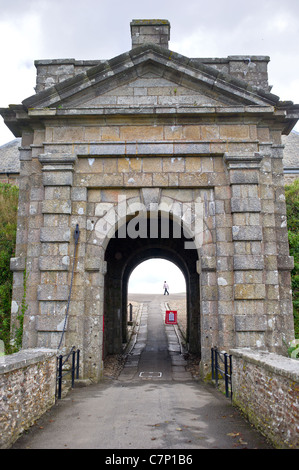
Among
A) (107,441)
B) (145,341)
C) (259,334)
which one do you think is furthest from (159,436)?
(145,341)

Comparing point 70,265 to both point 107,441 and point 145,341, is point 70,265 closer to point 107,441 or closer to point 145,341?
point 107,441

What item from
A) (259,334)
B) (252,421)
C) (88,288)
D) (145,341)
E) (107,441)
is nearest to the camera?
Result: (107,441)

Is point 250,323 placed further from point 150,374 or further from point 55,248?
point 55,248

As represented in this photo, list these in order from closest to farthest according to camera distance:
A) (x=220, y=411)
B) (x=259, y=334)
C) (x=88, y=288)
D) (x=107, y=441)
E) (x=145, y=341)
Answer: (x=107, y=441) → (x=220, y=411) → (x=259, y=334) → (x=88, y=288) → (x=145, y=341)

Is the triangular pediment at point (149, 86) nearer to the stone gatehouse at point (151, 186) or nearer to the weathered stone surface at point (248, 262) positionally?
the stone gatehouse at point (151, 186)

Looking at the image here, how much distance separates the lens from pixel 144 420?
5.22 m

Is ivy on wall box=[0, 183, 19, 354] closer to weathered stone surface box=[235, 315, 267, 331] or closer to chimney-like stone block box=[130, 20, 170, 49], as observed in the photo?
weathered stone surface box=[235, 315, 267, 331]

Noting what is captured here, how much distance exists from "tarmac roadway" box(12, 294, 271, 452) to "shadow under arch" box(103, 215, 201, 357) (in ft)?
11.5

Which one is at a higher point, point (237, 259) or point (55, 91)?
point (55, 91)

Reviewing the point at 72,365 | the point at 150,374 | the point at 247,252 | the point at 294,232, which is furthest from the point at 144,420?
the point at 294,232

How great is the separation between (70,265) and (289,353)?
4.45 metres

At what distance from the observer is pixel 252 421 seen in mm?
4930

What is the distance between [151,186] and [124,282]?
7.31m

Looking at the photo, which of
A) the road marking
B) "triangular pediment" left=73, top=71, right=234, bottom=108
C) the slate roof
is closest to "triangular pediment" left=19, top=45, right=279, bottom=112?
"triangular pediment" left=73, top=71, right=234, bottom=108
